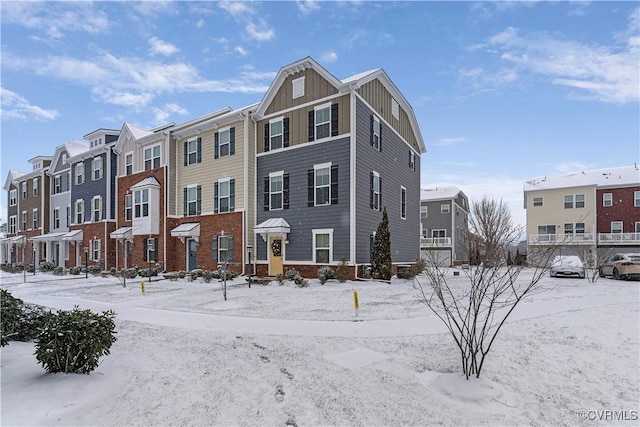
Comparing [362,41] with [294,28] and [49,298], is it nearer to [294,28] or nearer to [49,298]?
[294,28]

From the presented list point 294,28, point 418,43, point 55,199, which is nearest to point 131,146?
point 55,199

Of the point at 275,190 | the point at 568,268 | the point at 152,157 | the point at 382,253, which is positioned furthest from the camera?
the point at 152,157

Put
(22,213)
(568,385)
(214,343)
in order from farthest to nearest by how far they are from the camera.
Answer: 1. (22,213)
2. (214,343)
3. (568,385)

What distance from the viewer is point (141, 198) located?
2470 cm

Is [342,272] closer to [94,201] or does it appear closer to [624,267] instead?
[624,267]

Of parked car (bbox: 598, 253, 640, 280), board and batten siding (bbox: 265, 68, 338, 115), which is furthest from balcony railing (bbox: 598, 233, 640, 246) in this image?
board and batten siding (bbox: 265, 68, 338, 115)

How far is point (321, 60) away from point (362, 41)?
298 inches

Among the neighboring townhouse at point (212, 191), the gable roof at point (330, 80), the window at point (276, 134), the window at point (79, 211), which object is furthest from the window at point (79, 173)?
the window at point (276, 134)

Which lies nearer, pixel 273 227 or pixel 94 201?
pixel 273 227

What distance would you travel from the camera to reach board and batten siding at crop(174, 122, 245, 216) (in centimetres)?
2136

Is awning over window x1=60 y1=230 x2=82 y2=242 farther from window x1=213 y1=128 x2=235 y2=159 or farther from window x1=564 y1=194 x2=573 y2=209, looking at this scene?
window x1=564 y1=194 x2=573 y2=209

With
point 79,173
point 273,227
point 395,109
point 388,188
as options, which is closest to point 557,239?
point 388,188

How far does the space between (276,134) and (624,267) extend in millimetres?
20425

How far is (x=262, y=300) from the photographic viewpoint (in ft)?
41.2
